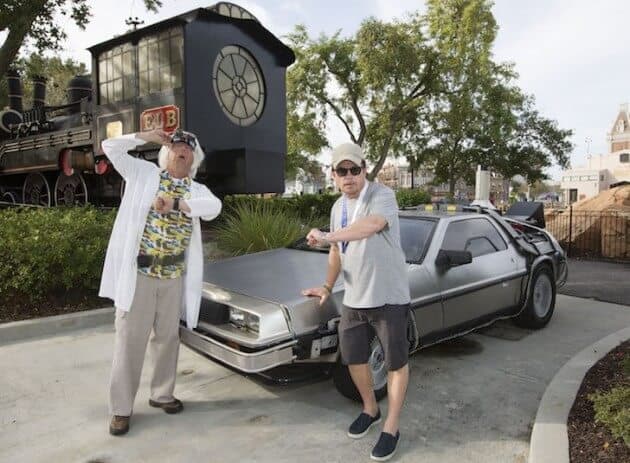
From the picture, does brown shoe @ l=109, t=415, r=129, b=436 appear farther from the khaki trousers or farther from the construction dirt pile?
the construction dirt pile

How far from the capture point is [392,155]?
2631cm

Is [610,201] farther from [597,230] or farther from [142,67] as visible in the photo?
[142,67]

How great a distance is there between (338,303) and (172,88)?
24.6 feet

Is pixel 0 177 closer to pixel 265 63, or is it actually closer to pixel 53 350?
pixel 265 63

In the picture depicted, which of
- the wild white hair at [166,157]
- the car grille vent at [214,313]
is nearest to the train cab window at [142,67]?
the wild white hair at [166,157]

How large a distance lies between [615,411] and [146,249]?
2953 mm

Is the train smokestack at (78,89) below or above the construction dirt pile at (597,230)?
above

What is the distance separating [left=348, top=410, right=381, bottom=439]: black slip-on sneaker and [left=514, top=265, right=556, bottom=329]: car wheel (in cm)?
291

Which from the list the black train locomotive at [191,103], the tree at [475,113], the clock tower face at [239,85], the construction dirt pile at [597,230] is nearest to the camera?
the black train locomotive at [191,103]

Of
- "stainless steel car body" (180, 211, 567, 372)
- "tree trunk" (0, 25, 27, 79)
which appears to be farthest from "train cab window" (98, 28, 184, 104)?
"stainless steel car body" (180, 211, 567, 372)

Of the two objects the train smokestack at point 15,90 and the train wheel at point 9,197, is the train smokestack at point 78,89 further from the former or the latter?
the train wheel at point 9,197

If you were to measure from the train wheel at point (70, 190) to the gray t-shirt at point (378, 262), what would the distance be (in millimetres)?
10345

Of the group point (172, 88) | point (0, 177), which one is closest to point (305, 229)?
point (172, 88)

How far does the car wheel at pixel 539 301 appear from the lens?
530 cm
